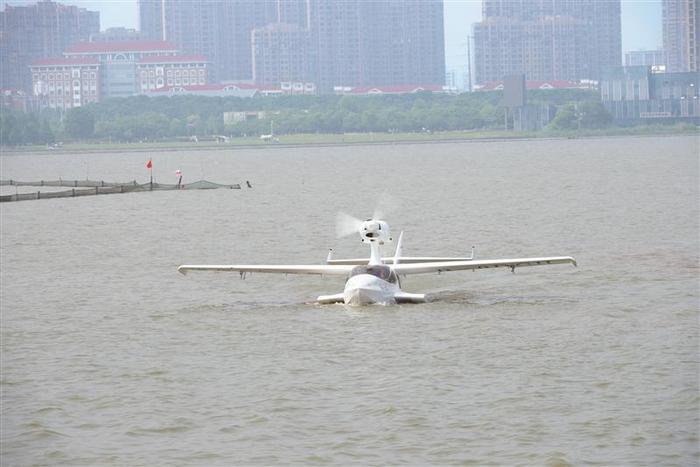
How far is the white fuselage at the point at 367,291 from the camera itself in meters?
51.4

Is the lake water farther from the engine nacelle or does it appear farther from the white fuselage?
the engine nacelle

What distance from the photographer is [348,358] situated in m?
42.9

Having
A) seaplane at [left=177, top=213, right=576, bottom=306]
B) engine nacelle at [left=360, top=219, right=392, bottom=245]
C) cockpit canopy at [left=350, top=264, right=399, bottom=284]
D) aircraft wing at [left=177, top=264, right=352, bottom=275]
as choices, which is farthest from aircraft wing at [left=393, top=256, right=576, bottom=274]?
aircraft wing at [left=177, top=264, right=352, bottom=275]

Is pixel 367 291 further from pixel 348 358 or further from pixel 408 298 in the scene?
pixel 348 358

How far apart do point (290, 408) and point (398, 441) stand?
13.9 ft

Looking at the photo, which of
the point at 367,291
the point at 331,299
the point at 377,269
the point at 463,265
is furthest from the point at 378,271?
the point at 463,265

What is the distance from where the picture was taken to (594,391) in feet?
123

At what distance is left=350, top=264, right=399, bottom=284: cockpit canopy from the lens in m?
52.2

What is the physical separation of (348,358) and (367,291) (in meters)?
8.62

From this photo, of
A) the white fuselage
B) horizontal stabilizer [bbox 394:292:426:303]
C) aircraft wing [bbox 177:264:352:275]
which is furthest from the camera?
aircraft wing [bbox 177:264:352:275]

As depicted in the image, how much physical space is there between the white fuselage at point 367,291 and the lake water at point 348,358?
46cm

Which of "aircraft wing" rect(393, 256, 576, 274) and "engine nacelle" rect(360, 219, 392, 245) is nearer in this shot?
"engine nacelle" rect(360, 219, 392, 245)

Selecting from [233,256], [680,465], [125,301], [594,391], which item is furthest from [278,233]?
[680,465]

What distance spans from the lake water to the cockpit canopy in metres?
1.29
